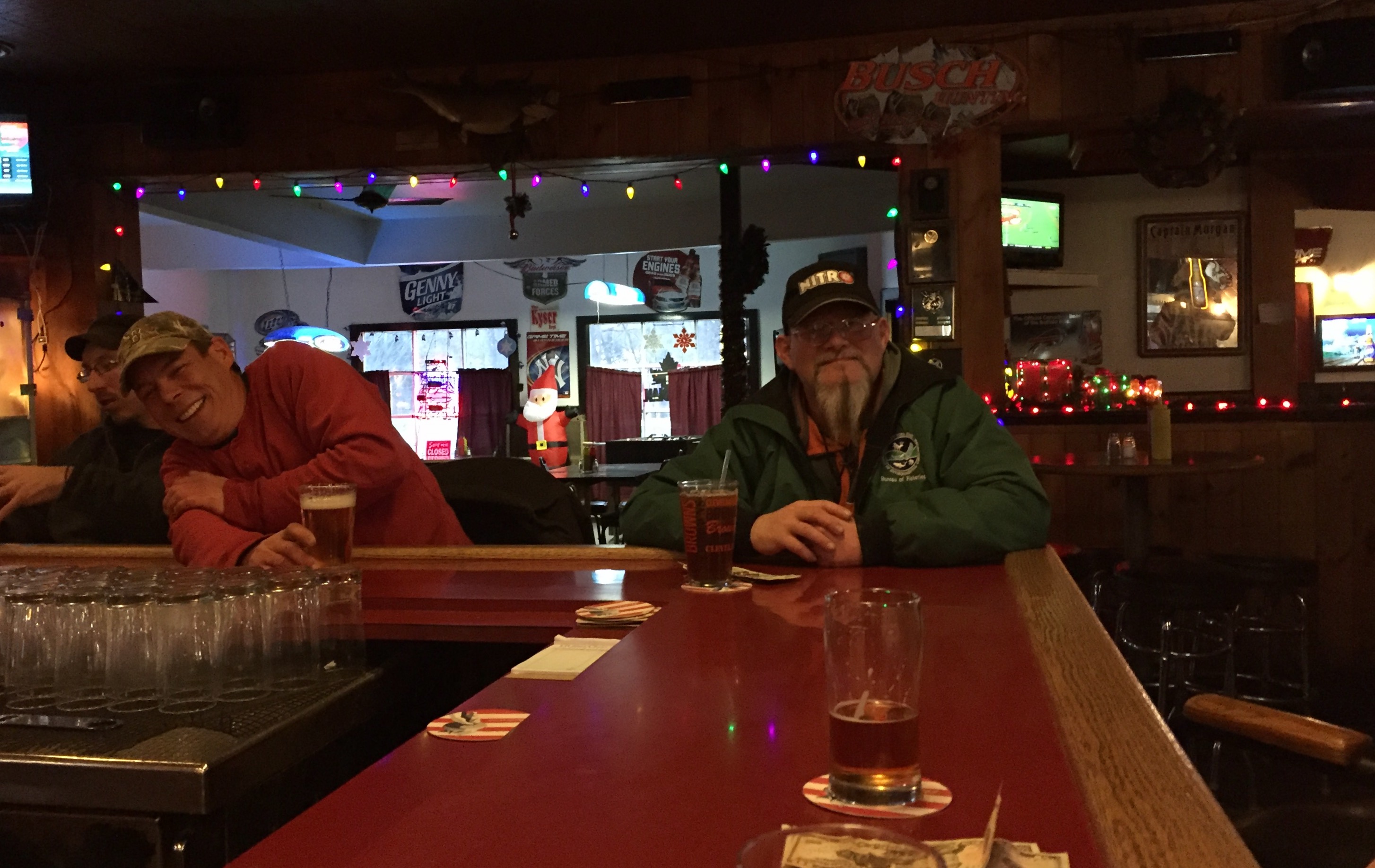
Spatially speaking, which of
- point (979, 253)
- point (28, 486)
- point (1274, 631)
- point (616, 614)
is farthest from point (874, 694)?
point (979, 253)

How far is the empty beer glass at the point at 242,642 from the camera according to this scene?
132cm

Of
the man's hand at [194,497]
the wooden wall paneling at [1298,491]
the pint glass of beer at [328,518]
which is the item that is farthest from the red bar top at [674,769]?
the wooden wall paneling at [1298,491]

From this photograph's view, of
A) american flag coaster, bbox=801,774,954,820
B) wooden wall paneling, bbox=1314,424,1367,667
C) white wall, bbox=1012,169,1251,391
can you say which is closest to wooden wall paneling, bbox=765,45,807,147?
white wall, bbox=1012,169,1251,391

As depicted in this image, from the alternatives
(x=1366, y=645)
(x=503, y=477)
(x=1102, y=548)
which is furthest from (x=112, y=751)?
(x=1366, y=645)

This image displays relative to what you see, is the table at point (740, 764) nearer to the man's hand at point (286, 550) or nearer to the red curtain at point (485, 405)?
the man's hand at point (286, 550)

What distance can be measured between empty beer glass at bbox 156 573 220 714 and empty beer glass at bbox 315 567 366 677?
0.15 metres

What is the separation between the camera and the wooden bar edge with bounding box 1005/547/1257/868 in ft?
2.10

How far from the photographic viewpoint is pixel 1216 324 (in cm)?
609

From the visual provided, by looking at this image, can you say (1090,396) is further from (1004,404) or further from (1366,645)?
(1366,645)

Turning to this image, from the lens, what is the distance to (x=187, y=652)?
1.30 metres

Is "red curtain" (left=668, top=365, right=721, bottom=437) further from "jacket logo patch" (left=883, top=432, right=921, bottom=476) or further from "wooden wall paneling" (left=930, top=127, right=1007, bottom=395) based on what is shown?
"jacket logo patch" (left=883, top=432, right=921, bottom=476)

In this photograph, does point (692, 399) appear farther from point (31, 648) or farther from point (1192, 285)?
point (31, 648)

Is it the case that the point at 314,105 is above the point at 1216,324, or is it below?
above

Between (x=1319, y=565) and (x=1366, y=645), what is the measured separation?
0.44m
